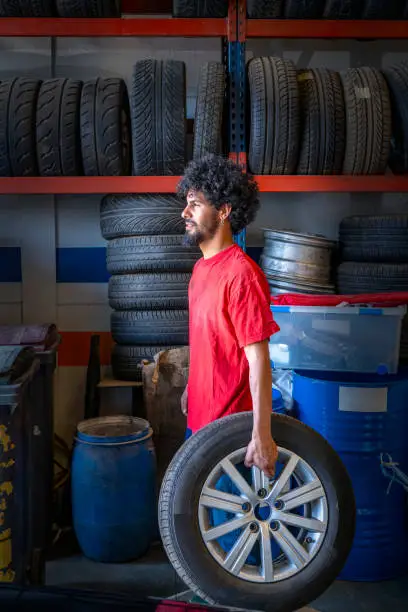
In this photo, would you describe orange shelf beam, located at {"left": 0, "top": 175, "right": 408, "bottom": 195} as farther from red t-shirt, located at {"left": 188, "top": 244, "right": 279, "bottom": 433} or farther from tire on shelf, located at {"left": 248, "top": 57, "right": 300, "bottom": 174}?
red t-shirt, located at {"left": 188, "top": 244, "right": 279, "bottom": 433}

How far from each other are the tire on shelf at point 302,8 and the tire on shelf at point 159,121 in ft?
2.23

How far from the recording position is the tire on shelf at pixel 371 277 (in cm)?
341

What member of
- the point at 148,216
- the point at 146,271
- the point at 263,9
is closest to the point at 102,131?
the point at 148,216

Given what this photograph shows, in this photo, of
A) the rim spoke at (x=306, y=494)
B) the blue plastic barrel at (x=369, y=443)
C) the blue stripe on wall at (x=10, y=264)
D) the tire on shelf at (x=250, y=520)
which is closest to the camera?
the tire on shelf at (x=250, y=520)

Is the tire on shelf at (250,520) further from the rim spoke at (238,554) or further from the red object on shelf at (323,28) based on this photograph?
the red object on shelf at (323,28)

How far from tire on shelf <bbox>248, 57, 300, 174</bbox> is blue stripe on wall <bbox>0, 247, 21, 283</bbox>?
5.83ft

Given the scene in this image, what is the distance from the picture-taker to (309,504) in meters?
1.96

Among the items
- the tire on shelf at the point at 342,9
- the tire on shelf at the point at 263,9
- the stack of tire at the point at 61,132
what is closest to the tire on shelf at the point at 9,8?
the stack of tire at the point at 61,132

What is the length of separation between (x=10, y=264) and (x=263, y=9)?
88.9 inches

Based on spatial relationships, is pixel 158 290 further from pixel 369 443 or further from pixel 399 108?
pixel 399 108

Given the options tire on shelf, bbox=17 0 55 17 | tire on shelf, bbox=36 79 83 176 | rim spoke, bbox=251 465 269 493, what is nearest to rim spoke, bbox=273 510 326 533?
rim spoke, bbox=251 465 269 493

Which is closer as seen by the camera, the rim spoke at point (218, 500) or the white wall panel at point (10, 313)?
the rim spoke at point (218, 500)

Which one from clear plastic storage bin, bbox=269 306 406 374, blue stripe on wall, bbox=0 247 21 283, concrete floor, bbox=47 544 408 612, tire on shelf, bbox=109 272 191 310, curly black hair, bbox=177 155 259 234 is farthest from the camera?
blue stripe on wall, bbox=0 247 21 283

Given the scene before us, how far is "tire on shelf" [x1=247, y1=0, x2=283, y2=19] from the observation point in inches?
126
